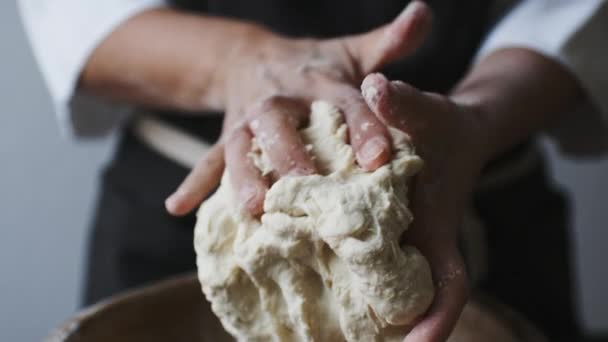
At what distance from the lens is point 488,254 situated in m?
0.80

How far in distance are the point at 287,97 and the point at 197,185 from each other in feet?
0.28

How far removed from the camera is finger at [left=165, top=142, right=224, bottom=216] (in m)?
0.50

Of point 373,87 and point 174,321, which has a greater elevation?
point 373,87


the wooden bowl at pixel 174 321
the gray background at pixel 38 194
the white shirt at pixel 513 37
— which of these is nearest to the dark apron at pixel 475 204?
the white shirt at pixel 513 37

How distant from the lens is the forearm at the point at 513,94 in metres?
0.57

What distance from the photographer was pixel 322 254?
0.44 m

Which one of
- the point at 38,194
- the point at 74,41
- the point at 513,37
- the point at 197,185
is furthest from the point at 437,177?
the point at 38,194

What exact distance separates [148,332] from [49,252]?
0.71m

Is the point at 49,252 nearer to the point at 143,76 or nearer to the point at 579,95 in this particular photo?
the point at 143,76

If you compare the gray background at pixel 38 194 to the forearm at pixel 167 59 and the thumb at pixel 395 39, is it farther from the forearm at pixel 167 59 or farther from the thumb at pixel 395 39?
the thumb at pixel 395 39

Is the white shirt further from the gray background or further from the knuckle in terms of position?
the gray background

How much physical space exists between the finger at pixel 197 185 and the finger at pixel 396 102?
12cm

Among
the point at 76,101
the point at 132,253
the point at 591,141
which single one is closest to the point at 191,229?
the point at 132,253

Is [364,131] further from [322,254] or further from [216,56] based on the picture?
[216,56]
